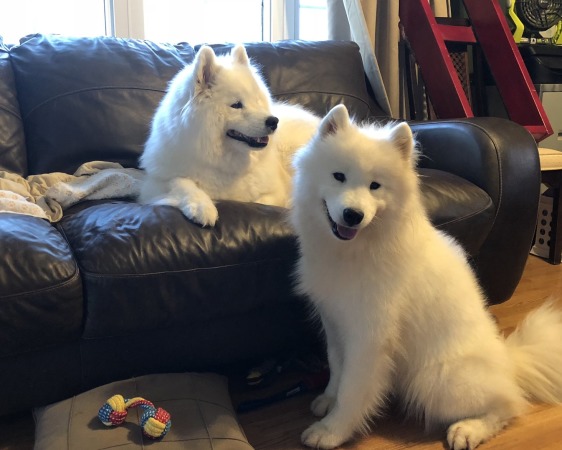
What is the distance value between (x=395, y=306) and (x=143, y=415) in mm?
696

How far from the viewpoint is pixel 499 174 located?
187 centimetres

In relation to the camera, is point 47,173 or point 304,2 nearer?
point 47,173

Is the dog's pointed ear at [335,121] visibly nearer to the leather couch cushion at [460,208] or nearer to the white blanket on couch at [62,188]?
the leather couch cushion at [460,208]

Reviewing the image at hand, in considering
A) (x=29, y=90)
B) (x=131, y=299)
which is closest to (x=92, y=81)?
(x=29, y=90)

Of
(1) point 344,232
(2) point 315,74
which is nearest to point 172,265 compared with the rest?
(1) point 344,232

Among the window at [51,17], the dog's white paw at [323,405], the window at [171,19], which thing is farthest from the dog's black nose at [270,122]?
the window at [51,17]

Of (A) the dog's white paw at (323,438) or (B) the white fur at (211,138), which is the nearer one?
(A) the dog's white paw at (323,438)

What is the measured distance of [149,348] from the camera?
59.5 inches

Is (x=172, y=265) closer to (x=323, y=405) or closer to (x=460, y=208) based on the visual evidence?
(x=323, y=405)

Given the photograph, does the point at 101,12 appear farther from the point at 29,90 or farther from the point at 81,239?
the point at 81,239

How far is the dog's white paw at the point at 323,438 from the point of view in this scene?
1.38 m

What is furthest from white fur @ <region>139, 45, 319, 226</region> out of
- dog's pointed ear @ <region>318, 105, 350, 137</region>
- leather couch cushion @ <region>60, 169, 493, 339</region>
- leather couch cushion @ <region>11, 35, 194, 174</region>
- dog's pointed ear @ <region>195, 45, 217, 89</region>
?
dog's pointed ear @ <region>318, 105, 350, 137</region>

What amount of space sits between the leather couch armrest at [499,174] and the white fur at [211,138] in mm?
701

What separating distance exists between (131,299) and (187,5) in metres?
2.33
